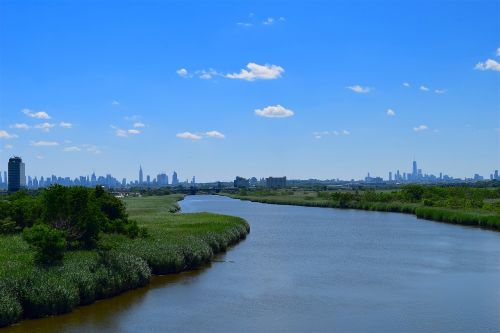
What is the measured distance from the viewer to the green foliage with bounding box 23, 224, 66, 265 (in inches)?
964

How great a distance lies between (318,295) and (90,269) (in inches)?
436

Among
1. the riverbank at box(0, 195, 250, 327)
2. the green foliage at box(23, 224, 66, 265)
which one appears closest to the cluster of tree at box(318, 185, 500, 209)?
the riverbank at box(0, 195, 250, 327)

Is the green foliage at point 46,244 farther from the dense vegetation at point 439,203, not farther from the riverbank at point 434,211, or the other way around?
the dense vegetation at point 439,203

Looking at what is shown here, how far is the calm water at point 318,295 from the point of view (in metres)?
21.7

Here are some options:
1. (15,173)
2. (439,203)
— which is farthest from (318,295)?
(15,173)

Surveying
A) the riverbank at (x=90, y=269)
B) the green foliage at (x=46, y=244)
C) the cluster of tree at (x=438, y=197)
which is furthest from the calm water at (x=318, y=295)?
the cluster of tree at (x=438, y=197)

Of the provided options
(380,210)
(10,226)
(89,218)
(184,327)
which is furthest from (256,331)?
(380,210)

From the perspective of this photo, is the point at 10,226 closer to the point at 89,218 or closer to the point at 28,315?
the point at 89,218

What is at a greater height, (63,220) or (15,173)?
(15,173)

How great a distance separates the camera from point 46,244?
24531mm

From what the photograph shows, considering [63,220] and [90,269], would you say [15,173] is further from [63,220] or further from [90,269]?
[90,269]

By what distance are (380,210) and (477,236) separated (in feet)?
145

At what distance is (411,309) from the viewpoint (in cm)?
2411

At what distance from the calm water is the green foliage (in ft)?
9.51
